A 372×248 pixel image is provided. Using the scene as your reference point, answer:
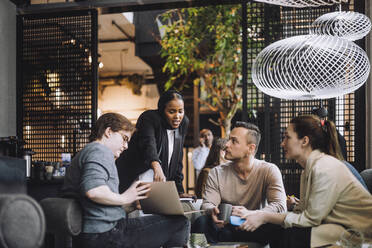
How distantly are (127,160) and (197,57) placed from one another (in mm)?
4960

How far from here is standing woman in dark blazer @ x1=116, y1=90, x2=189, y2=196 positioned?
338 cm

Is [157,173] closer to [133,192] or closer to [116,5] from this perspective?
[133,192]

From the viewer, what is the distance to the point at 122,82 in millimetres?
10977

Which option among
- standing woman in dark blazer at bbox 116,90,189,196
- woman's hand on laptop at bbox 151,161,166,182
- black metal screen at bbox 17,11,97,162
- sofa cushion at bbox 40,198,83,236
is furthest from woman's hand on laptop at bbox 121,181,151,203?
black metal screen at bbox 17,11,97,162

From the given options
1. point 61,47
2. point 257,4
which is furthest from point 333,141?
point 61,47

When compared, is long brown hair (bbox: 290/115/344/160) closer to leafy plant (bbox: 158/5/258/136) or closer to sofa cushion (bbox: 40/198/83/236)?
sofa cushion (bbox: 40/198/83/236)

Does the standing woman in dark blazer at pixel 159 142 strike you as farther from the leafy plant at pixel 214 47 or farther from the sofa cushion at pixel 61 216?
the leafy plant at pixel 214 47

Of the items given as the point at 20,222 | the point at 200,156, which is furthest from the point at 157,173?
the point at 200,156

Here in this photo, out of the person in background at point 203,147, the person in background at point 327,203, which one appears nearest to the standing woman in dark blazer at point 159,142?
the person in background at point 327,203

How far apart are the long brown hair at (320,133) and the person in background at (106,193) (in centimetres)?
96

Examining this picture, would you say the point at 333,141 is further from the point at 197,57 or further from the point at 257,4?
the point at 197,57

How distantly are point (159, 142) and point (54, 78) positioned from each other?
8.43ft

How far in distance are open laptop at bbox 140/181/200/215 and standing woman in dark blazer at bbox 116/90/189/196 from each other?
658mm

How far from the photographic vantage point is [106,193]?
208 centimetres
